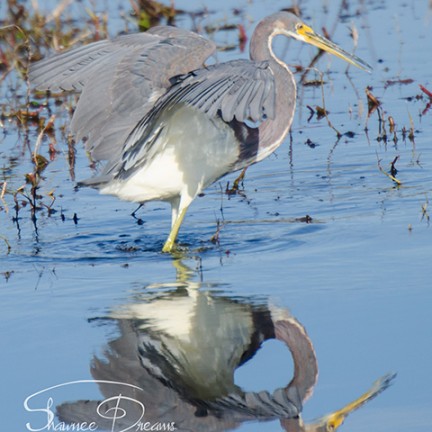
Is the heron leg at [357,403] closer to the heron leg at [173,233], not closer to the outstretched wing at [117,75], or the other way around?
the heron leg at [173,233]

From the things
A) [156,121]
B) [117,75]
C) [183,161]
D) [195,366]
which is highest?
[117,75]

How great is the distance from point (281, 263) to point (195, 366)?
4.14 feet

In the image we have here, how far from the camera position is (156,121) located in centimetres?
577

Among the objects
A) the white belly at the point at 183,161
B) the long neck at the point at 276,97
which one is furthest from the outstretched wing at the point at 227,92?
the long neck at the point at 276,97

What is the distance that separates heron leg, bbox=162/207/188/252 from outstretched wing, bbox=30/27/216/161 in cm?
47

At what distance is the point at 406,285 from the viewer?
507cm

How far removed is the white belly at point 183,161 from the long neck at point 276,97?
0.58 feet

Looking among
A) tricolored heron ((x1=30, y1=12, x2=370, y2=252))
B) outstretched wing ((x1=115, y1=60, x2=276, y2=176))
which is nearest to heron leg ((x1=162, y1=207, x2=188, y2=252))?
tricolored heron ((x1=30, y1=12, x2=370, y2=252))

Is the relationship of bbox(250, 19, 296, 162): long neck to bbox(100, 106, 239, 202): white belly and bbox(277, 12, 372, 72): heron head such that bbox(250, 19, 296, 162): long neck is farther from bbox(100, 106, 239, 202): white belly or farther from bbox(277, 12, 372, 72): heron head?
bbox(277, 12, 372, 72): heron head

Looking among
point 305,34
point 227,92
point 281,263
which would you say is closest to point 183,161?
point 281,263

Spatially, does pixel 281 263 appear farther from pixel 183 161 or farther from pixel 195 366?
pixel 195 366

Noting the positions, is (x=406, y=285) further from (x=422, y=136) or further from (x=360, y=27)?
(x=360, y=27)

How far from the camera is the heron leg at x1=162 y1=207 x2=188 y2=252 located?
6.08m

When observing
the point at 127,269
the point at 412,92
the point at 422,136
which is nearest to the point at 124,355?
the point at 127,269
